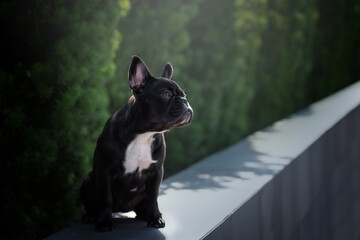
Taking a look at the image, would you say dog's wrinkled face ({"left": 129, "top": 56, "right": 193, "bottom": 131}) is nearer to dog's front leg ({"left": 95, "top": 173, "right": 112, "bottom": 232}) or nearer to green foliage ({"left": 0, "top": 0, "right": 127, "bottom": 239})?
dog's front leg ({"left": 95, "top": 173, "right": 112, "bottom": 232})

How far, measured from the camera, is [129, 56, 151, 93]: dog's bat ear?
2.58m

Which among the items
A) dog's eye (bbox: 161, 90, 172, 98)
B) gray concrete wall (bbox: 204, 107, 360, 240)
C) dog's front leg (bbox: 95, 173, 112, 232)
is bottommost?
gray concrete wall (bbox: 204, 107, 360, 240)

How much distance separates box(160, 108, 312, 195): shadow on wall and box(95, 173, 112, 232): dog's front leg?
3.08 ft

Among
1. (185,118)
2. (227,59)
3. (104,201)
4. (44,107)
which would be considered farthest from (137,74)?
(227,59)

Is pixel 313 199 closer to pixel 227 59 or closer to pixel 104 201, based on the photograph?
pixel 104 201

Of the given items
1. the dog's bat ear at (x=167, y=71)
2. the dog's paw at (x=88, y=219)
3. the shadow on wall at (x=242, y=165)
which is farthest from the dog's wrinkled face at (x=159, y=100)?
the shadow on wall at (x=242, y=165)

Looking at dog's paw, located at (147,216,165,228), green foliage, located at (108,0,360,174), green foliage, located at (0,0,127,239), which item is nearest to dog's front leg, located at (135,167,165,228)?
dog's paw, located at (147,216,165,228)

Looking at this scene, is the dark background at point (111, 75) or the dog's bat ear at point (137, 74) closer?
the dog's bat ear at point (137, 74)

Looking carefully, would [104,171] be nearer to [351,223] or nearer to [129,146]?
[129,146]

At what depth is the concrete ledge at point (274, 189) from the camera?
114 inches

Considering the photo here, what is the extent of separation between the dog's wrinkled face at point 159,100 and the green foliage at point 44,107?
1.01 metres

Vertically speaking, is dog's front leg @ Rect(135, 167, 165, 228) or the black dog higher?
the black dog

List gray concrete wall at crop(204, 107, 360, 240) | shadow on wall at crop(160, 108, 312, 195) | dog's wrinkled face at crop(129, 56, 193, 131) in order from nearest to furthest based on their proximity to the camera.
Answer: dog's wrinkled face at crop(129, 56, 193, 131)
gray concrete wall at crop(204, 107, 360, 240)
shadow on wall at crop(160, 108, 312, 195)

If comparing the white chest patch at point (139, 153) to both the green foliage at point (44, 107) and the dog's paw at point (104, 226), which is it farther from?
the green foliage at point (44, 107)
